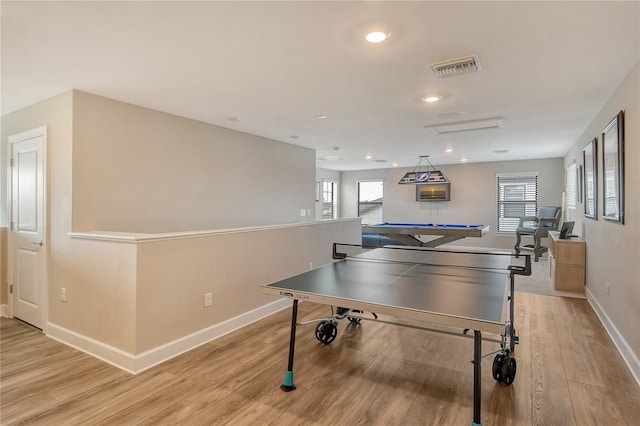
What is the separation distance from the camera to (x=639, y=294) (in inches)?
97.6

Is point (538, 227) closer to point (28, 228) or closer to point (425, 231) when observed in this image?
point (425, 231)

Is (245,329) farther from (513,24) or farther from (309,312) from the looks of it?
(513,24)

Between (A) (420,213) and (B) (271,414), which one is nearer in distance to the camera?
(B) (271,414)

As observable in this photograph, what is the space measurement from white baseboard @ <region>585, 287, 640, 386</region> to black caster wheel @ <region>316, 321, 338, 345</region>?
7.50 feet

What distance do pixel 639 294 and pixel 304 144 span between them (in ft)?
15.7

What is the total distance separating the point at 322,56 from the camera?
2475 mm

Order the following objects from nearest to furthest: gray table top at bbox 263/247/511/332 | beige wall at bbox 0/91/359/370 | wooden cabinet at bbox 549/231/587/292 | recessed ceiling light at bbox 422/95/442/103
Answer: gray table top at bbox 263/247/511/332 → beige wall at bbox 0/91/359/370 → recessed ceiling light at bbox 422/95/442/103 → wooden cabinet at bbox 549/231/587/292

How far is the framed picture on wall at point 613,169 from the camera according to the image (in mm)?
2857

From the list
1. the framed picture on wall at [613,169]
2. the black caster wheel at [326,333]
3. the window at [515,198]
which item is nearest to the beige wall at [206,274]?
the black caster wheel at [326,333]

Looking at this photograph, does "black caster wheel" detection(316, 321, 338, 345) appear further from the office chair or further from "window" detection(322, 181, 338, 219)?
"window" detection(322, 181, 338, 219)

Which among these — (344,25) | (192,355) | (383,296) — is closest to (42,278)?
(192,355)

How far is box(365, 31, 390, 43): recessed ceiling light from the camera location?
6.95 feet

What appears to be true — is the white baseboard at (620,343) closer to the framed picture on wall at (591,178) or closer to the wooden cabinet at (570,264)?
the wooden cabinet at (570,264)

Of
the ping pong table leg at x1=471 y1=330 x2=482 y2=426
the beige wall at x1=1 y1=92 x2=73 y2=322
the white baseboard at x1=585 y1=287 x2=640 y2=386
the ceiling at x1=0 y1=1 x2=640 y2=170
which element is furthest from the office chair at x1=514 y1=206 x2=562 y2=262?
the beige wall at x1=1 y1=92 x2=73 y2=322
